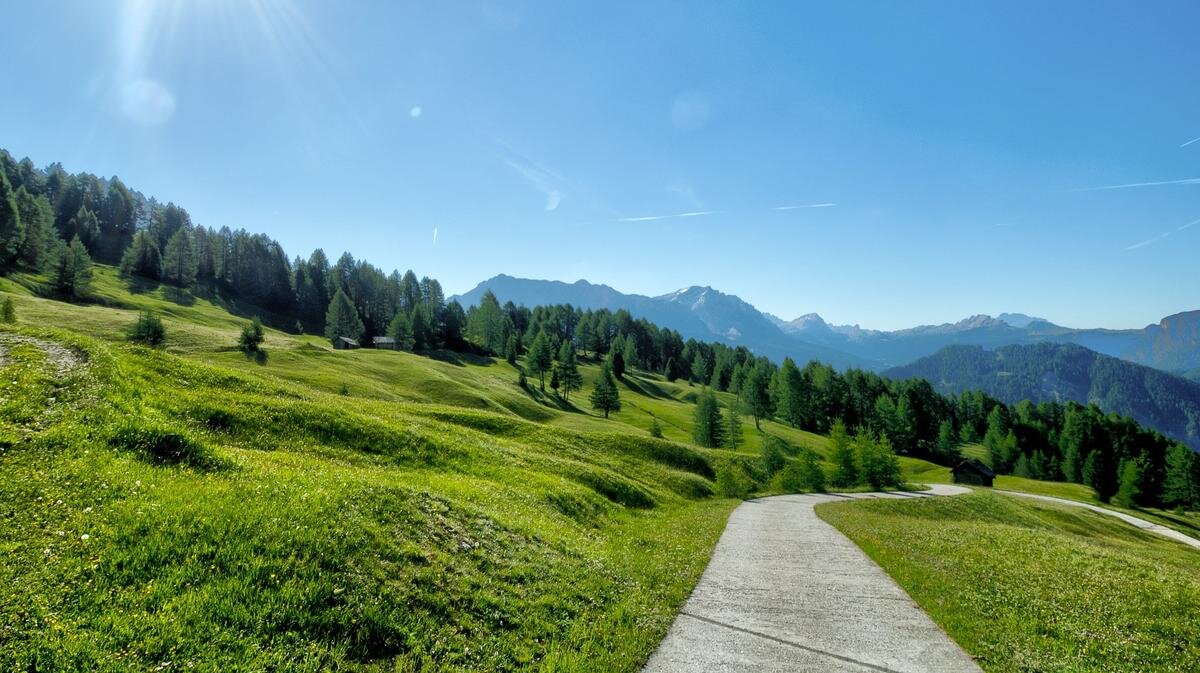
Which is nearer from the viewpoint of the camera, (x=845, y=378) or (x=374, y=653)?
(x=374, y=653)

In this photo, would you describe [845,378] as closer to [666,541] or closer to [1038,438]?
[1038,438]

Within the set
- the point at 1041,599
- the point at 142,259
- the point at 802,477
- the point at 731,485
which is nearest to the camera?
the point at 1041,599

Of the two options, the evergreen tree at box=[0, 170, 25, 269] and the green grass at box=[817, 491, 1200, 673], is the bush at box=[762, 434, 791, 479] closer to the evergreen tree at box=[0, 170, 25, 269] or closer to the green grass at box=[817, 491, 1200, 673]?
the green grass at box=[817, 491, 1200, 673]

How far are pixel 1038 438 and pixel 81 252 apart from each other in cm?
25661

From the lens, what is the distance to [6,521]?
962 centimetres

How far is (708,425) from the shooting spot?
9125 centimetres

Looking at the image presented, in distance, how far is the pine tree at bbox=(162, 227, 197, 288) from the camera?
150 m

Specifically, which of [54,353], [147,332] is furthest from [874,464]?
[147,332]

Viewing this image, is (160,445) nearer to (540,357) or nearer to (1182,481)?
(540,357)

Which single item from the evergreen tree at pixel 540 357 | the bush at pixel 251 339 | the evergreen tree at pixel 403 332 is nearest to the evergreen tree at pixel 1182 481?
the evergreen tree at pixel 540 357

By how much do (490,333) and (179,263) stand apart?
316 feet

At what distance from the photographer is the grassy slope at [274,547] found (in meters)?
8.43

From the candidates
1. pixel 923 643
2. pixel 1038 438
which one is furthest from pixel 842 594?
pixel 1038 438

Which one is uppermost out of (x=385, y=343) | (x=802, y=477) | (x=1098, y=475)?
(x=385, y=343)
